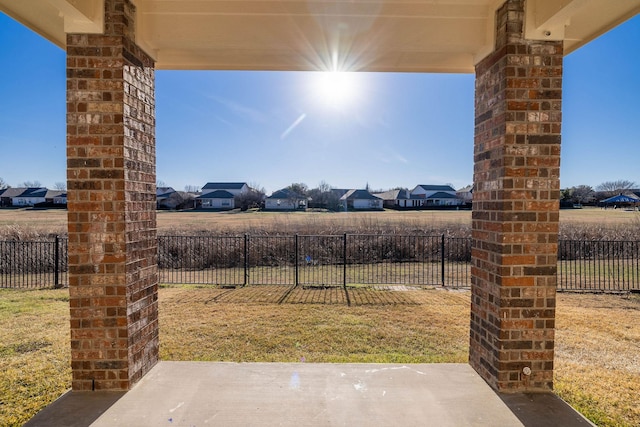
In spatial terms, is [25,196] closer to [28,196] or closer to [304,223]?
[28,196]

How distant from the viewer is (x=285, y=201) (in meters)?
48.8

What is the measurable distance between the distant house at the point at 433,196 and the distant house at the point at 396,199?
1031 millimetres

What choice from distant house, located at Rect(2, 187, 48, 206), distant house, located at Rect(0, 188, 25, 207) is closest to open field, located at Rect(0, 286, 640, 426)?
distant house, located at Rect(2, 187, 48, 206)

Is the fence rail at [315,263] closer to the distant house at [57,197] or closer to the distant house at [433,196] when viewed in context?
the distant house at [433,196]

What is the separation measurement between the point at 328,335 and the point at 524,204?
3256mm

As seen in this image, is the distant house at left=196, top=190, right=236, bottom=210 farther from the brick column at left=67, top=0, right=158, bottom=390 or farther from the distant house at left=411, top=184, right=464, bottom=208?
the brick column at left=67, top=0, right=158, bottom=390

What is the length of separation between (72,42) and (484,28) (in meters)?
2.99

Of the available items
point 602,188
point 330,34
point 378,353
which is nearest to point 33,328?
point 378,353

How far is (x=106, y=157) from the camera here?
2.41 meters

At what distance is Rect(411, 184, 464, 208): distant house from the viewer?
178 ft

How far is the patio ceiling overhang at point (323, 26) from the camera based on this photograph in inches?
94.1

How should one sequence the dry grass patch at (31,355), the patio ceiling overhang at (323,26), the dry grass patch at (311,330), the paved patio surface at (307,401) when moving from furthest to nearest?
the dry grass patch at (311,330), the dry grass patch at (31,355), the patio ceiling overhang at (323,26), the paved patio surface at (307,401)

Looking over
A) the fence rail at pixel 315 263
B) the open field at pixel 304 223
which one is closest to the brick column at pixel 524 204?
the fence rail at pixel 315 263

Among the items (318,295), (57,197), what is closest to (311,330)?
(318,295)
